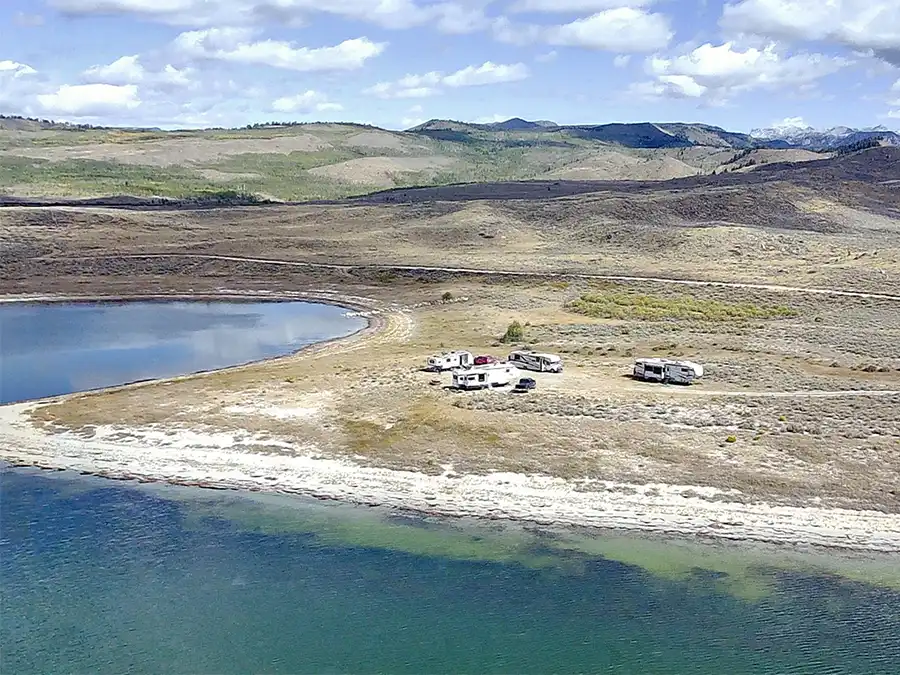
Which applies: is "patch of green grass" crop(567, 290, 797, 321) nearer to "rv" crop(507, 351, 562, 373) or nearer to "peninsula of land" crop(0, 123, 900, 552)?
"peninsula of land" crop(0, 123, 900, 552)

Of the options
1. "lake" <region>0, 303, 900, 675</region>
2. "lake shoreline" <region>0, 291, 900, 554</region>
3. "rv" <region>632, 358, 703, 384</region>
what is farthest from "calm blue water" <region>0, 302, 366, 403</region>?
"rv" <region>632, 358, 703, 384</region>

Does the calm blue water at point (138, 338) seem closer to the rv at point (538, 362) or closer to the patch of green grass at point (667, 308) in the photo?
the rv at point (538, 362)

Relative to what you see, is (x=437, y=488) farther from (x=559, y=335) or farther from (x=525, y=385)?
(x=559, y=335)

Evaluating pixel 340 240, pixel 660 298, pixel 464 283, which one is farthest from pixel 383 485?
pixel 340 240

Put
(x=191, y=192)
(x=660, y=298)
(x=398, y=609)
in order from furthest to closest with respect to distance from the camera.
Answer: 1. (x=191, y=192)
2. (x=660, y=298)
3. (x=398, y=609)

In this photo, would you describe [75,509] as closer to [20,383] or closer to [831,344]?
[20,383]

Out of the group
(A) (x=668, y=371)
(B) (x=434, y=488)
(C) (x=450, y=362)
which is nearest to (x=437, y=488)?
(B) (x=434, y=488)
